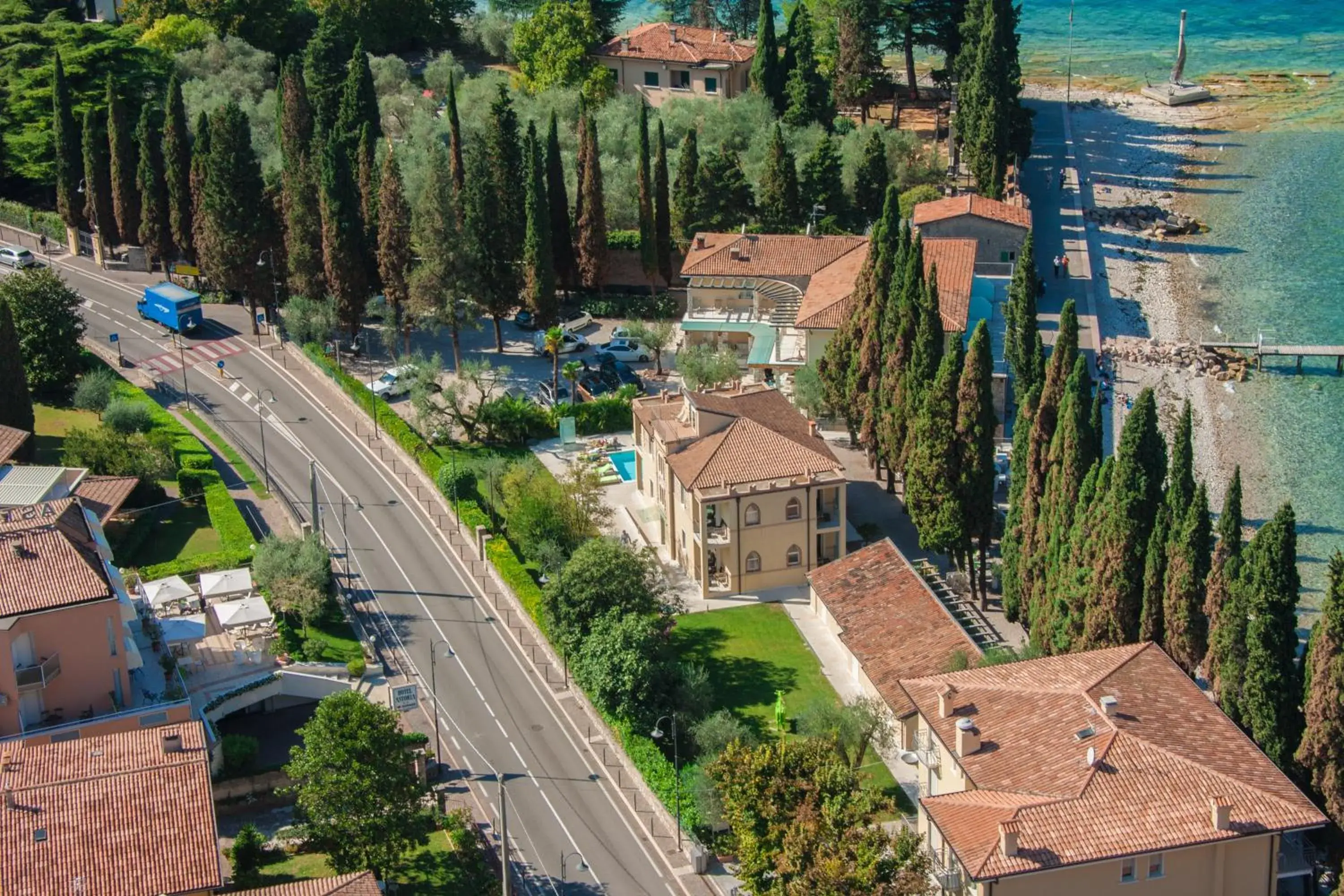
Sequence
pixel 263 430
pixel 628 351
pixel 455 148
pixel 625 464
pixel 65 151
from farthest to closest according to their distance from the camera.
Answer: pixel 65 151 → pixel 455 148 → pixel 628 351 → pixel 263 430 → pixel 625 464

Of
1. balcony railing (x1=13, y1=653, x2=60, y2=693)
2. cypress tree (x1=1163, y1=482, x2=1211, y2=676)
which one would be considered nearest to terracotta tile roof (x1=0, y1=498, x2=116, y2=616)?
balcony railing (x1=13, y1=653, x2=60, y2=693)

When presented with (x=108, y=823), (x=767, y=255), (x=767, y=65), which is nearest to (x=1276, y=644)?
(x=108, y=823)

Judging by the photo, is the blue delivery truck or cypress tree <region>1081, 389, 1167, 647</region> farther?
the blue delivery truck

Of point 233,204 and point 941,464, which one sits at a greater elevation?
point 233,204

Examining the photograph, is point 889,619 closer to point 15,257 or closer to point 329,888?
point 329,888

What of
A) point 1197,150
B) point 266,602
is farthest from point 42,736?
point 1197,150

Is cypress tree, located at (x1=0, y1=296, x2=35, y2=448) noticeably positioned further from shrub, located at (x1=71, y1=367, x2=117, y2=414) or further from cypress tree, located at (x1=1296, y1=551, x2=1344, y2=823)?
cypress tree, located at (x1=1296, y1=551, x2=1344, y2=823)
